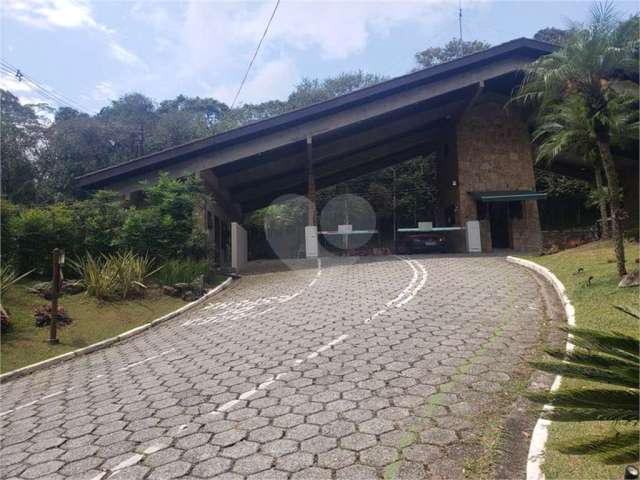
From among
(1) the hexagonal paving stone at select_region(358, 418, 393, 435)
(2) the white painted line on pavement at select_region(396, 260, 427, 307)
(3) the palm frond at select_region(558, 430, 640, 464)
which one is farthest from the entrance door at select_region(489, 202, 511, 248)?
(3) the palm frond at select_region(558, 430, 640, 464)

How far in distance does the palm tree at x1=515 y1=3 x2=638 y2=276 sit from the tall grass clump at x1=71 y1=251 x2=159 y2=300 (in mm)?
10400

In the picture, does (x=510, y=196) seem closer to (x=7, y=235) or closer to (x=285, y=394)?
(x=285, y=394)

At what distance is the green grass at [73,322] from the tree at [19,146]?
21.3m

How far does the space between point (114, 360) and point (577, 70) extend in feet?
32.4

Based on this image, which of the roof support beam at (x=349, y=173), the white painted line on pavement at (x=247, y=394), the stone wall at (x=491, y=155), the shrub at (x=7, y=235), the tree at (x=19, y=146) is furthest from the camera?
the tree at (x=19, y=146)

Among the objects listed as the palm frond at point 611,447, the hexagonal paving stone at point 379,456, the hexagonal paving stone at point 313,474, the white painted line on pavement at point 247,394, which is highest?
the palm frond at point 611,447

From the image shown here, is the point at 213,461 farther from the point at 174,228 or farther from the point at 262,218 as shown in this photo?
the point at 262,218

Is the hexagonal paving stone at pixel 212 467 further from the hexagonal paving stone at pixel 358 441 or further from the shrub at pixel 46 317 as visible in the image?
the shrub at pixel 46 317

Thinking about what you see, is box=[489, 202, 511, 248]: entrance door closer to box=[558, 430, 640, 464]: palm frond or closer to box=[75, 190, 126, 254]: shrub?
box=[75, 190, 126, 254]: shrub

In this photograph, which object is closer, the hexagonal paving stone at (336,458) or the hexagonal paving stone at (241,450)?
the hexagonal paving stone at (336,458)

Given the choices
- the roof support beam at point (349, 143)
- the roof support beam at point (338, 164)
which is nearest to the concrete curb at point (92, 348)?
the roof support beam at point (349, 143)

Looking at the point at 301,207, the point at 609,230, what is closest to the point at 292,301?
the point at 609,230

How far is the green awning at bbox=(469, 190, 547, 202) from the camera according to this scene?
19.0 m

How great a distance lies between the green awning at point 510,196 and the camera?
747 inches
